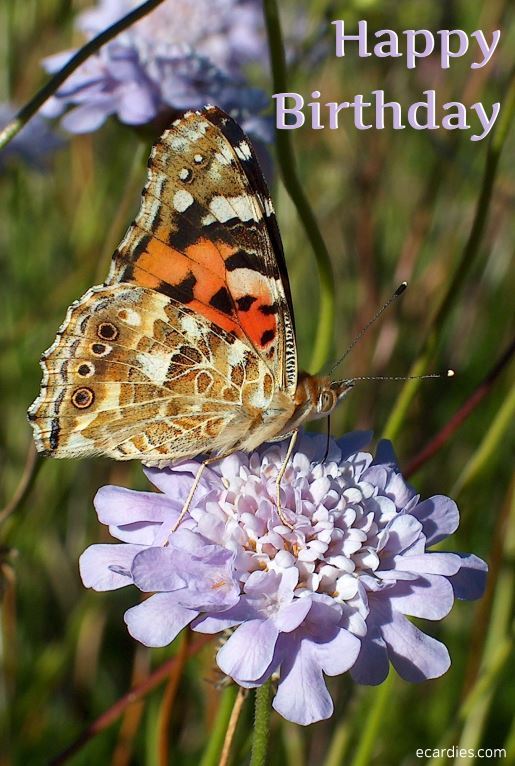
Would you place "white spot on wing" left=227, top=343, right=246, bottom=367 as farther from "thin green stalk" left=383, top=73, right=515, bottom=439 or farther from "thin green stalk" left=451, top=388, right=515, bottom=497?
"thin green stalk" left=451, top=388, right=515, bottom=497

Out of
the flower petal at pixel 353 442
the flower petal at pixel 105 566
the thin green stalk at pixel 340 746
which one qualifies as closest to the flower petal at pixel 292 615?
the flower petal at pixel 105 566

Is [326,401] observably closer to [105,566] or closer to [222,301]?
[222,301]

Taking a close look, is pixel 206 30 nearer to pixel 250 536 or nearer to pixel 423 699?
pixel 250 536

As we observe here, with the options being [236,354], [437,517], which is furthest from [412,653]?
[236,354]

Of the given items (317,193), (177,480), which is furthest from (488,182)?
(317,193)

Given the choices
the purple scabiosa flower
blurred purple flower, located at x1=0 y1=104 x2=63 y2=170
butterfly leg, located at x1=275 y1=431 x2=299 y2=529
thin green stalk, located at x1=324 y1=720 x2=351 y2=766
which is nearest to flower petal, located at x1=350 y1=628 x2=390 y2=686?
the purple scabiosa flower

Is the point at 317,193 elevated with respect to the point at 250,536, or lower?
elevated
